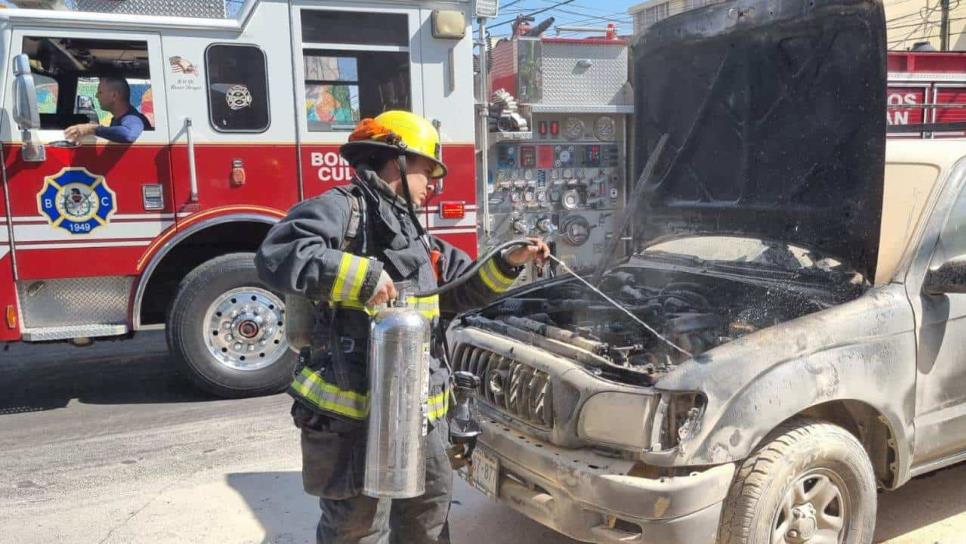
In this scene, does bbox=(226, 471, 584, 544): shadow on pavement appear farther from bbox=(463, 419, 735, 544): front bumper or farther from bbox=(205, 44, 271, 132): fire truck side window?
bbox=(205, 44, 271, 132): fire truck side window

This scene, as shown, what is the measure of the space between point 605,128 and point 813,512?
5.74 metres

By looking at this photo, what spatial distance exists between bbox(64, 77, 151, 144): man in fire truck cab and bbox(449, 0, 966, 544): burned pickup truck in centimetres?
291

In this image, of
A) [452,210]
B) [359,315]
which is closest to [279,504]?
[359,315]

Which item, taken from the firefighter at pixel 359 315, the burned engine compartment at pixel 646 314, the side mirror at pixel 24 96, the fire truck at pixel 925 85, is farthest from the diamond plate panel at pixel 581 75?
the firefighter at pixel 359 315

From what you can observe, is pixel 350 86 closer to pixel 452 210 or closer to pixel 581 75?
pixel 452 210

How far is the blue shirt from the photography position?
16.8 feet

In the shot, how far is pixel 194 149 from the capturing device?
538 cm

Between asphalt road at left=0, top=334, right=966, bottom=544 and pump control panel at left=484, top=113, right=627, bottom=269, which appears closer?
asphalt road at left=0, top=334, right=966, bottom=544

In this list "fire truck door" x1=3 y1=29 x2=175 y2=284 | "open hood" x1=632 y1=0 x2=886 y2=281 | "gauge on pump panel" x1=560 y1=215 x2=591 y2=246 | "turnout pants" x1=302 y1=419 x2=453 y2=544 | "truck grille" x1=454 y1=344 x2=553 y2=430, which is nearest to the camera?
"turnout pants" x1=302 y1=419 x2=453 y2=544

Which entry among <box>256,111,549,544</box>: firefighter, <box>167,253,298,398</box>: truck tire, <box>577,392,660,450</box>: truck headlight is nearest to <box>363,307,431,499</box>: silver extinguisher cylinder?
<box>256,111,549,544</box>: firefighter

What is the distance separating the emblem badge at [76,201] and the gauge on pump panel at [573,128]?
4.34m

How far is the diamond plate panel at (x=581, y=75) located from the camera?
7723mm

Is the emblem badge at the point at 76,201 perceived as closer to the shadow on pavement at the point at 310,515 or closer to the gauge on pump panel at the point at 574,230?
the shadow on pavement at the point at 310,515

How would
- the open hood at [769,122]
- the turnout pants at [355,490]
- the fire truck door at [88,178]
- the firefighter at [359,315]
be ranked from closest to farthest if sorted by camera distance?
the firefighter at [359,315]
the turnout pants at [355,490]
the open hood at [769,122]
the fire truck door at [88,178]
